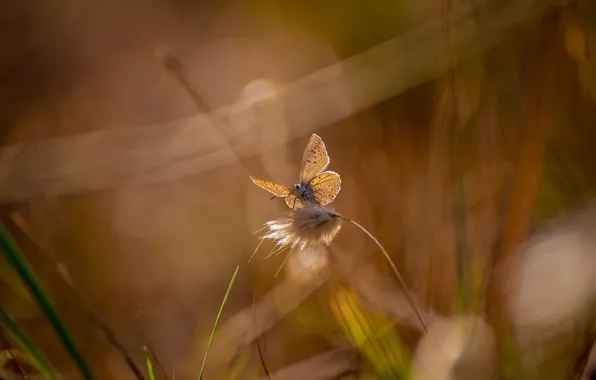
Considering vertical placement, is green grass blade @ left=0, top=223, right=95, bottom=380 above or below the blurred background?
below

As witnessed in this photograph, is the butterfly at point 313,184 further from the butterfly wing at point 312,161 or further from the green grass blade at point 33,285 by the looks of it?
the green grass blade at point 33,285

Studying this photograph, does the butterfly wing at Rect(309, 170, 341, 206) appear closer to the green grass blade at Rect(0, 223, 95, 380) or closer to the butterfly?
the butterfly

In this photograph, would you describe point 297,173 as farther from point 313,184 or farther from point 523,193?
point 523,193

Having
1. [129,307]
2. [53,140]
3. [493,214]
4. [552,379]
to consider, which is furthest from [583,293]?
[53,140]

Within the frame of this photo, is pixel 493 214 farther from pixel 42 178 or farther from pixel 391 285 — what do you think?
pixel 42 178

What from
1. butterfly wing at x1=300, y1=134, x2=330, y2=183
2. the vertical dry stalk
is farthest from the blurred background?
butterfly wing at x1=300, y1=134, x2=330, y2=183

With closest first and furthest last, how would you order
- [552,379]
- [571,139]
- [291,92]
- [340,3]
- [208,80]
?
1. [552,379]
2. [571,139]
3. [291,92]
4. [340,3]
5. [208,80]

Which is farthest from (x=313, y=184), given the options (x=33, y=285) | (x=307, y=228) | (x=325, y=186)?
(x=33, y=285)
